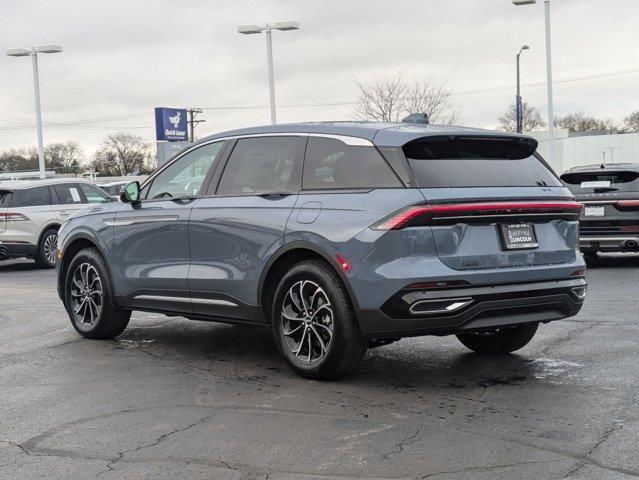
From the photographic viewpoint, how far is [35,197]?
17.9 metres

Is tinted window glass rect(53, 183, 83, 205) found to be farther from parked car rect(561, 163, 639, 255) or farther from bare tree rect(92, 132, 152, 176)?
bare tree rect(92, 132, 152, 176)

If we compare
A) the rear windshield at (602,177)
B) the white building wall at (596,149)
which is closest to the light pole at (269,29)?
the rear windshield at (602,177)

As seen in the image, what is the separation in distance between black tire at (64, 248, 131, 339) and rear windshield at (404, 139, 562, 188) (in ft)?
11.4

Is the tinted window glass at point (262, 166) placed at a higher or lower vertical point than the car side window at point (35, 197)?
higher

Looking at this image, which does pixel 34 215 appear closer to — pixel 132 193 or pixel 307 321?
pixel 132 193

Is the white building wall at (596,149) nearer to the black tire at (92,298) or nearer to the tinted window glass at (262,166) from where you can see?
the black tire at (92,298)

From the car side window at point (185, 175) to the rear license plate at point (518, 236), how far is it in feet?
8.16

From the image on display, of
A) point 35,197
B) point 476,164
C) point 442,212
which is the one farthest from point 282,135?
point 35,197

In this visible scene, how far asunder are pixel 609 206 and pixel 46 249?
10618 millimetres

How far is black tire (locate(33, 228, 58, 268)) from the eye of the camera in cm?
1773

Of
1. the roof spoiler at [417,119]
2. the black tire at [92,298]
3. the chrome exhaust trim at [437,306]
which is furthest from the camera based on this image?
the black tire at [92,298]

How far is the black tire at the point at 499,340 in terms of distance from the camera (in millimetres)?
6978

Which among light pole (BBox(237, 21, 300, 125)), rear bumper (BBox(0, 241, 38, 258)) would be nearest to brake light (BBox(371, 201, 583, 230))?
rear bumper (BBox(0, 241, 38, 258))

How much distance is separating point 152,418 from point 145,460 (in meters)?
0.84
